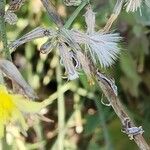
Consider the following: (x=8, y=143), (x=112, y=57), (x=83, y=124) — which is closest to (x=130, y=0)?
(x=112, y=57)

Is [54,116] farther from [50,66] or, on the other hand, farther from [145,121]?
[145,121]

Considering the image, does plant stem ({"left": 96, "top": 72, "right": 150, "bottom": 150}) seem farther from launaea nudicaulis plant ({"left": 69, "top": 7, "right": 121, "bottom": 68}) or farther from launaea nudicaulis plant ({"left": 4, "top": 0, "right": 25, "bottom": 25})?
launaea nudicaulis plant ({"left": 4, "top": 0, "right": 25, "bottom": 25})

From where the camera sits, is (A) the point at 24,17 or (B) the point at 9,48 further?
(A) the point at 24,17

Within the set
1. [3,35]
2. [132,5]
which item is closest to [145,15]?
[132,5]

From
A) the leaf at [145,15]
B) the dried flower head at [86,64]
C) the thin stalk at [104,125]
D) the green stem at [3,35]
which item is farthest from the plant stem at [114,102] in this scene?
the thin stalk at [104,125]

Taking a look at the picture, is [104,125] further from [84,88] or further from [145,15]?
[145,15]

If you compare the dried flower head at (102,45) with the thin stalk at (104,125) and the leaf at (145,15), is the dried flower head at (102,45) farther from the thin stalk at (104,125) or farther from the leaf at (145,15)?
the thin stalk at (104,125)

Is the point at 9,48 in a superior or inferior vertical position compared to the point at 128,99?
inferior
